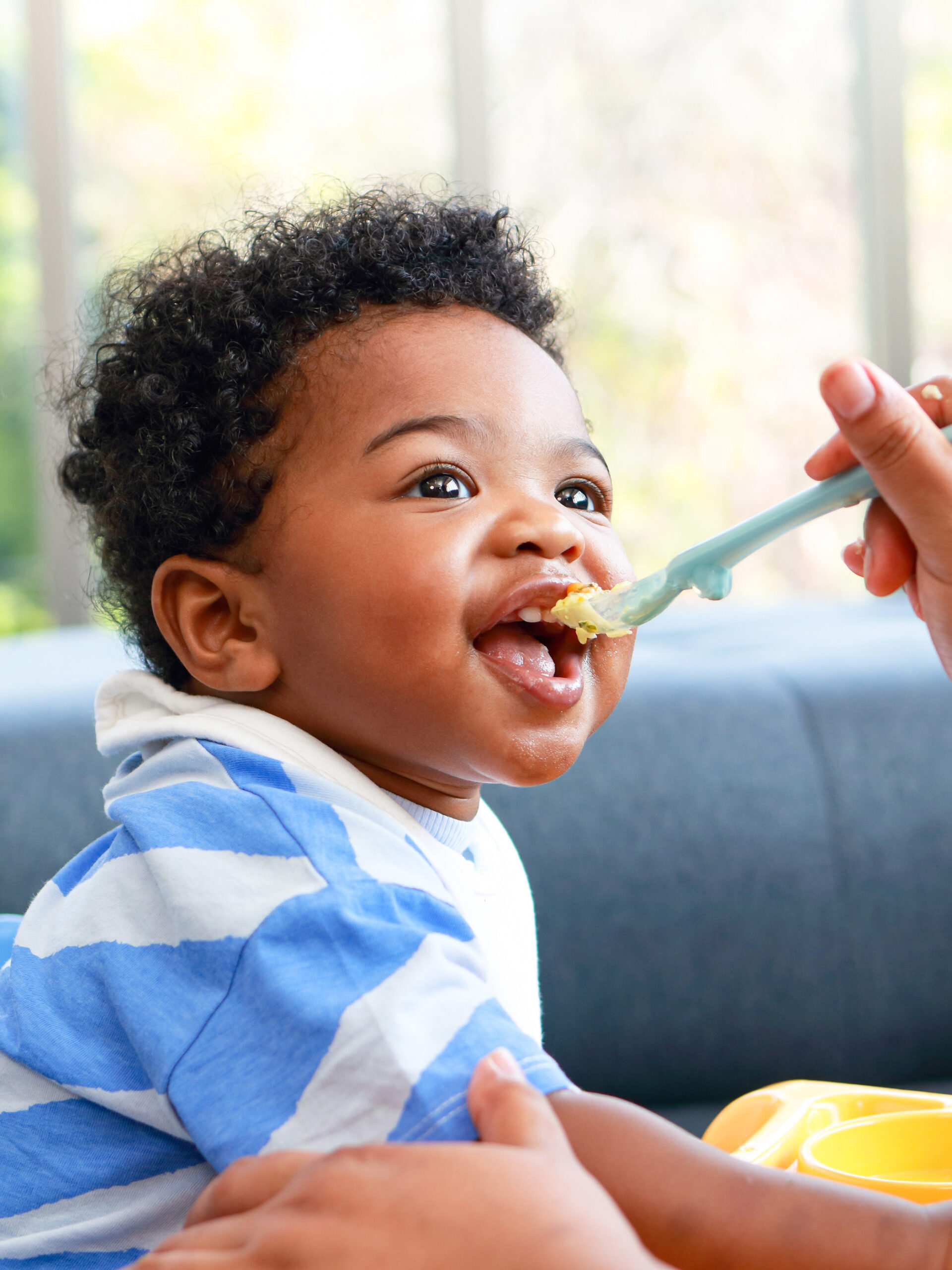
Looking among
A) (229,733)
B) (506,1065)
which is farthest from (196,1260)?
(229,733)

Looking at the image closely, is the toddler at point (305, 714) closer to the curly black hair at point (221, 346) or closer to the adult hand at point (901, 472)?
the curly black hair at point (221, 346)

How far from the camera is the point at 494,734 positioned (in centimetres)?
62

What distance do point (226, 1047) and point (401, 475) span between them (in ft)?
0.95

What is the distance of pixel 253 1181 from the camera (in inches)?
17.6

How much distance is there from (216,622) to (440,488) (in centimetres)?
15

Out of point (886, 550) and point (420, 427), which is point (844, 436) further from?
point (420, 427)

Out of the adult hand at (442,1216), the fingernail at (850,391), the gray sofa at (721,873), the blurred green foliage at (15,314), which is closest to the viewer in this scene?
the adult hand at (442,1216)

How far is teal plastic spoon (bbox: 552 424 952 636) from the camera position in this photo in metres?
0.56

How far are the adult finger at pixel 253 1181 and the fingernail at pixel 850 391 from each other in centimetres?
34

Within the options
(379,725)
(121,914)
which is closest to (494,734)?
(379,725)

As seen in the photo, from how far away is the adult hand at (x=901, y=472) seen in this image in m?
0.50

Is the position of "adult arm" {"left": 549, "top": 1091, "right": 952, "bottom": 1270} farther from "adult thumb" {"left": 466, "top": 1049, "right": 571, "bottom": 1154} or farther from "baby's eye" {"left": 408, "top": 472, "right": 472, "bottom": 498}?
"baby's eye" {"left": 408, "top": 472, "right": 472, "bottom": 498}

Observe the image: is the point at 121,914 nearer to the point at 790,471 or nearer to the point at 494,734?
the point at 494,734

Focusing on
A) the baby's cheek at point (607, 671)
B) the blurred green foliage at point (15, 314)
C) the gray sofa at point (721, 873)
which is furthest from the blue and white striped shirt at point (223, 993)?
the blurred green foliage at point (15, 314)
